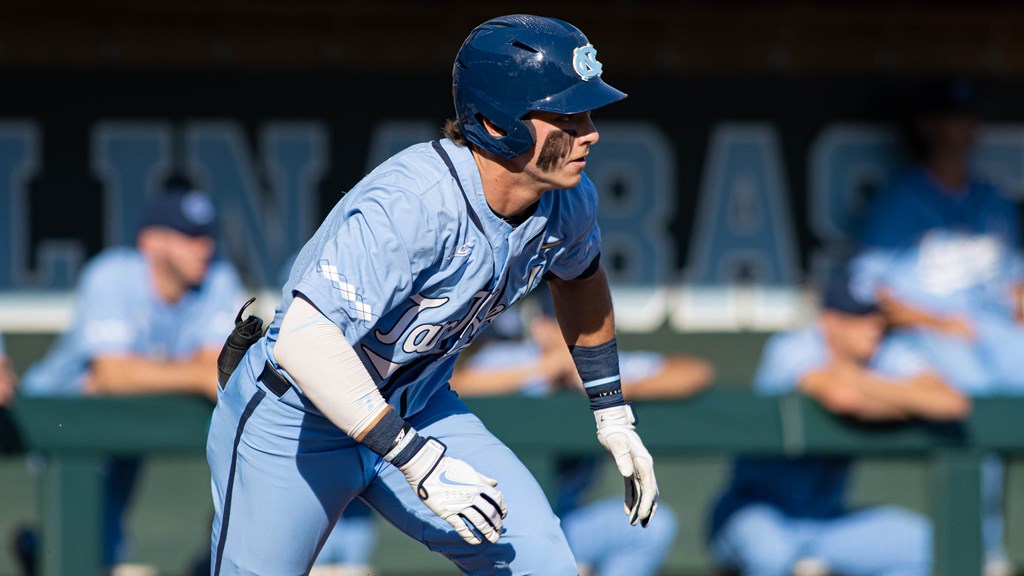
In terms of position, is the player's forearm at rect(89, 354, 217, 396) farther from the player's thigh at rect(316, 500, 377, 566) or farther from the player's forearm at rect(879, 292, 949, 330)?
the player's forearm at rect(879, 292, 949, 330)

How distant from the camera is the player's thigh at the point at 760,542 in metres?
4.55

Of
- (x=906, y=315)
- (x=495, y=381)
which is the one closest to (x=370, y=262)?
(x=495, y=381)

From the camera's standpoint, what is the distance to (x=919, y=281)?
5719mm

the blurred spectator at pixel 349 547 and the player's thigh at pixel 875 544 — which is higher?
the player's thigh at pixel 875 544

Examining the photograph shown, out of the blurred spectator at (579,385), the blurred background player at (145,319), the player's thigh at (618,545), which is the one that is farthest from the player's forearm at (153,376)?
the player's thigh at (618,545)

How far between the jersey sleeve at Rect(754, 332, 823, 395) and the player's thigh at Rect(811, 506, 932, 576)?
49cm

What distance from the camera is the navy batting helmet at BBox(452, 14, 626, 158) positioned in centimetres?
263

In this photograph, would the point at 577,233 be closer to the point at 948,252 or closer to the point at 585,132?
the point at 585,132

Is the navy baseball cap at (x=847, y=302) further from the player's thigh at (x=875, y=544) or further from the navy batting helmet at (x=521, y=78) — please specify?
the navy batting helmet at (x=521, y=78)

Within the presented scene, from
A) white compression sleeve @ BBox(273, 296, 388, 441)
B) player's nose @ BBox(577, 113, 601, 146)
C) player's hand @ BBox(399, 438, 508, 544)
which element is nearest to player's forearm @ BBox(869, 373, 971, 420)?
player's nose @ BBox(577, 113, 601, 146)

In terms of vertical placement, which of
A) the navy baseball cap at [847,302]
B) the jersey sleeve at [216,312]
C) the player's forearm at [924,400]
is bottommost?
the jersey sleeve at [216,312]

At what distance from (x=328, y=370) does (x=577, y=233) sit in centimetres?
64

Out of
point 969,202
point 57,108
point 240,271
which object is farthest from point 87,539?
point 969,202

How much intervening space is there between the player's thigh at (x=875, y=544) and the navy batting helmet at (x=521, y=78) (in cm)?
241
